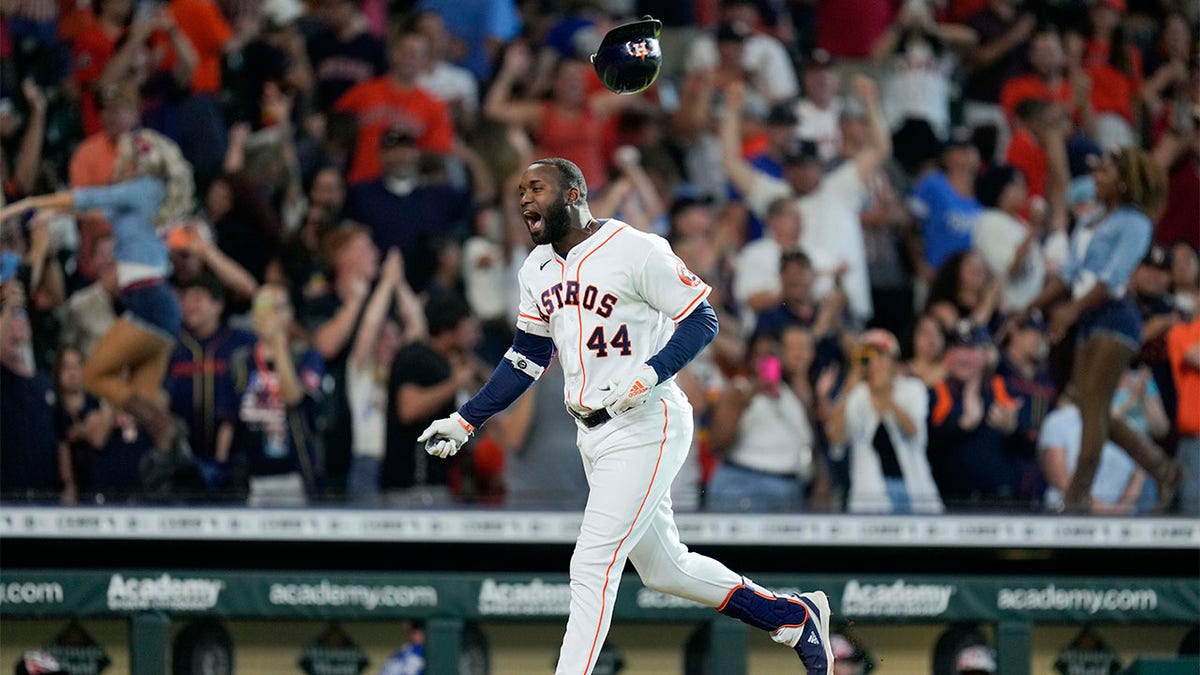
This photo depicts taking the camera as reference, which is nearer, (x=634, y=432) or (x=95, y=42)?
(x=634, y=432)

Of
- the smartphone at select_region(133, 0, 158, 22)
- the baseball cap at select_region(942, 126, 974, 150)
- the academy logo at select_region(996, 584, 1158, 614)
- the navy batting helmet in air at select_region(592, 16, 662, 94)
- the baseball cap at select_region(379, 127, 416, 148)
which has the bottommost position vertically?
the academy logo at select_region(996, 584, 1158, 614)

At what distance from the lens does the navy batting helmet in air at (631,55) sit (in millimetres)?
5426

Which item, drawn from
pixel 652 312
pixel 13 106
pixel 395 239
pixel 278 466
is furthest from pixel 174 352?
pixel 652 312

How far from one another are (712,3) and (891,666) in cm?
487

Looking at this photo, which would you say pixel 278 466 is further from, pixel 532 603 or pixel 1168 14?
pixel 1168 14

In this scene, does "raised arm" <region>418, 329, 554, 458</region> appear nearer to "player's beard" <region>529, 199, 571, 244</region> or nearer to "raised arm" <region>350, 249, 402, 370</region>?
"player's beard" <region>529, 199, 571, 244</region>

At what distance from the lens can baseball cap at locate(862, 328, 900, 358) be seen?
7551 mm

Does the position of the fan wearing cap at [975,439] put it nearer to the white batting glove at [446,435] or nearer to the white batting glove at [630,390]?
the white batting glove at [630,390]

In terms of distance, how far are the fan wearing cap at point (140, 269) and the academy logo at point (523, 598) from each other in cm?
154

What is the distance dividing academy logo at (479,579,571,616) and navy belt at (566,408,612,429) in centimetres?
226

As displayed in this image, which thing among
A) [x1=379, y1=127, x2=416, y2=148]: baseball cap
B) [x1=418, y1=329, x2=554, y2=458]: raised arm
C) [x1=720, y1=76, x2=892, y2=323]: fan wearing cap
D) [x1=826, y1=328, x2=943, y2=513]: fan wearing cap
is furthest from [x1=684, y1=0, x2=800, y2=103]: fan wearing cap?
[x1=418, y1=329, x2=554, y2=458]: raised arm

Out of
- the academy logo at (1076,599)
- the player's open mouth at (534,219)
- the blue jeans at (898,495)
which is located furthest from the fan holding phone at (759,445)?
the player's open mouth at (534,219)

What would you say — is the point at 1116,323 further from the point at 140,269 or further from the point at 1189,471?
the point at 140,269

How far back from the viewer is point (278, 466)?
23.4 ft
